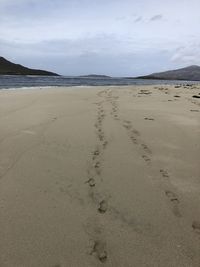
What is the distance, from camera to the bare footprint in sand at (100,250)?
2859 millimetres

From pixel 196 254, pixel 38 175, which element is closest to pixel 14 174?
pixel 38 175

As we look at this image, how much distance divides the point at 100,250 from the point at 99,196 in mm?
989

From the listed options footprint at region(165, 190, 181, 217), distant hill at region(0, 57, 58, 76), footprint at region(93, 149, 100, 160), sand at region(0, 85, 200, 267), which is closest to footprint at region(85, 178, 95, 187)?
sand at region(0, 85, 200, 267)

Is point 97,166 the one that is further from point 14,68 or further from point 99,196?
point 14,68

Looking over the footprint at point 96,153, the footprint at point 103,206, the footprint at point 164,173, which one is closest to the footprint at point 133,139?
the footprint at point 96,153

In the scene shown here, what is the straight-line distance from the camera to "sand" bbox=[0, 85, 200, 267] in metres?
2.93

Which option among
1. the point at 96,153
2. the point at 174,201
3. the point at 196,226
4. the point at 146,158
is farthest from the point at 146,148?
the point at 196,226

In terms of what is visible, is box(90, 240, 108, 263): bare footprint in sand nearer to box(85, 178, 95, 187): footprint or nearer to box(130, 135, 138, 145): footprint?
box(85, 178, 95, 187): footprint

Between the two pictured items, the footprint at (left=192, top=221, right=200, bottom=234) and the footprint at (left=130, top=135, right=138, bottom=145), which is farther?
the footprint at (left=130, top=135, right=138, bottom=145)

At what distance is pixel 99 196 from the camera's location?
3.91 meters

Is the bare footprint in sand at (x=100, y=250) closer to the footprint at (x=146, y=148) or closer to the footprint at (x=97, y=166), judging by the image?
the footprint at (x=97, y=166)

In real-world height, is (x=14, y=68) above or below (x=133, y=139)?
below

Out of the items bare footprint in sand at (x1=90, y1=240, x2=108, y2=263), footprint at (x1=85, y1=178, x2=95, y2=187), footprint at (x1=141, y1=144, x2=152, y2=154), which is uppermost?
bare footprint in sand at (x1=90, y1=240, x2=108, y2=263)

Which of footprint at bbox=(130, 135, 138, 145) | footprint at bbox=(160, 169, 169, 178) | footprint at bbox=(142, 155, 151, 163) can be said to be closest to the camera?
footprint at bbox=(160, 169, 169, 178)
